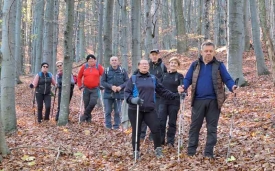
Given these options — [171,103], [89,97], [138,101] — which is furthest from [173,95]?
[89,97]

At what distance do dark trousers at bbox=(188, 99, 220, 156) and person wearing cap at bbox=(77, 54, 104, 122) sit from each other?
15.4 feet

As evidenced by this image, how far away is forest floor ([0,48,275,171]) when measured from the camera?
20.3 ft

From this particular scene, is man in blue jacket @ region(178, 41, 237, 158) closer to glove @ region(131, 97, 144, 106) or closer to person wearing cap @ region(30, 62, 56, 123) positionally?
glove @ region(131, 97, 144, 106)

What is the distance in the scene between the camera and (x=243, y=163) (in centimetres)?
587

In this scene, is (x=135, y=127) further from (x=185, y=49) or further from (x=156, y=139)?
(x=185, y=49)

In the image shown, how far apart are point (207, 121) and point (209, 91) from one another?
0.58 meters

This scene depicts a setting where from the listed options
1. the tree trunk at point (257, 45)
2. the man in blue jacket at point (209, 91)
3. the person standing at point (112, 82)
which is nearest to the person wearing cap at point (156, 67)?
the person standing at point (112, 82)

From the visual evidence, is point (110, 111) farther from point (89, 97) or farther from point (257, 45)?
point (257, 45)

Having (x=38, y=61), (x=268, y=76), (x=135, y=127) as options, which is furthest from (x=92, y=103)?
(x=38, y=61)

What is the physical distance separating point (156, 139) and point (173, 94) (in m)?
1.01

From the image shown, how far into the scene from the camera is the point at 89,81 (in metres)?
10.7

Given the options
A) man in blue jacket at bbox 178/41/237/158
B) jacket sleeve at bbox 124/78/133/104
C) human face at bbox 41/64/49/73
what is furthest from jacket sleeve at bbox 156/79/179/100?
human face at bbox 41/64/49/73

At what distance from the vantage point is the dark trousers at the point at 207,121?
6402 mm

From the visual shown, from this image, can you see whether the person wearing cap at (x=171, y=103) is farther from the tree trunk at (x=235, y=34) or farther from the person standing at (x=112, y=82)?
the tree trunk at (x=235, y=34)
